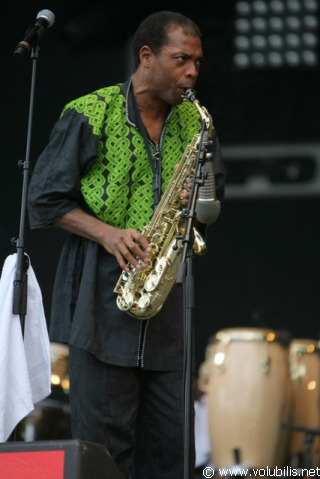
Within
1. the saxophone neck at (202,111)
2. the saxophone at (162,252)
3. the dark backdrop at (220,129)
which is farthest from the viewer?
the dark backdrop at (220,129)

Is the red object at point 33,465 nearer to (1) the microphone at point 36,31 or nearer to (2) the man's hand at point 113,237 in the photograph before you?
(2) the man's hand at point 113,237

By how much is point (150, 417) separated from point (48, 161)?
1.17m

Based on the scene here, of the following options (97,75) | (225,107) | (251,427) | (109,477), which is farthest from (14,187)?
(109,477)

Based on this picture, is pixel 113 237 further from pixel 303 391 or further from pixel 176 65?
pixel 303 391

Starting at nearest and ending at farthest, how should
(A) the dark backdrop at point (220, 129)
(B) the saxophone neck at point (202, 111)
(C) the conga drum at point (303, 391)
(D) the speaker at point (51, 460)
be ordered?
(D) the speaker at point (51, 460) → (B) the saxophone neck at point (202, 111) → (C) the conga drum at point (303, 391) → (A) the dark backdrop at point (220, 129)

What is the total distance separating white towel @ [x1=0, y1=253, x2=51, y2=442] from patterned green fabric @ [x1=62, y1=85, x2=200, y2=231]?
1.47 feet

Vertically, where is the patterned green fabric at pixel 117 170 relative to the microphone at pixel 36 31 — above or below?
below

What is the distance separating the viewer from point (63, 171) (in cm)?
439

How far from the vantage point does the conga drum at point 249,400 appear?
25.0 feet

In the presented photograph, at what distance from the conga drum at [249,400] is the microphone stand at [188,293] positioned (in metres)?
3.73

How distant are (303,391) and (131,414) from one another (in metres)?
3.99

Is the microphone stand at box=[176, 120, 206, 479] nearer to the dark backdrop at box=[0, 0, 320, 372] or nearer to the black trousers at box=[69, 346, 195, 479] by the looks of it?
the black trousers at box=[69, 346, 195, 479]

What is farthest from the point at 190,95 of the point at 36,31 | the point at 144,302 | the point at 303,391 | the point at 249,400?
the point at 303,391

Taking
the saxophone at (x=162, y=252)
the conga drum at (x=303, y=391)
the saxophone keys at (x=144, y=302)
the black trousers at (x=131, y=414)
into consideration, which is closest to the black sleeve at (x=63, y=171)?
the saxophone at (x=162, y=252)
